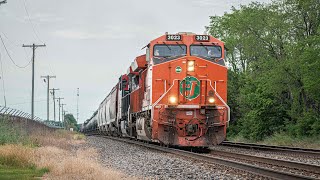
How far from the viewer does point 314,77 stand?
26.5 meters

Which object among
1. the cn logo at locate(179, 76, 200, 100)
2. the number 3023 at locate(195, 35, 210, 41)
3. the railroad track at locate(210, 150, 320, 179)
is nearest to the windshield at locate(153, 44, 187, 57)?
the number 3023 at locate(195, 35, 210, 41)

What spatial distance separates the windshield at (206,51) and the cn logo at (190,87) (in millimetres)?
1211

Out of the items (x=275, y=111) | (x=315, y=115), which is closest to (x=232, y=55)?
(x=275, y=111)

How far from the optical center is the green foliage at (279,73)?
2823cm

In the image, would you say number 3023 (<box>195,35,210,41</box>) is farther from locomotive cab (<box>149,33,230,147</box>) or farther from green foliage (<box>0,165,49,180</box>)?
green foliage (<box>0,165,49,180</box>)

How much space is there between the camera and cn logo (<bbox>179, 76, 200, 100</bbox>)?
18.6 meters

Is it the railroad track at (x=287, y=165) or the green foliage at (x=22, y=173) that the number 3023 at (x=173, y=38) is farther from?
the green foliage at (x=22, y=173)

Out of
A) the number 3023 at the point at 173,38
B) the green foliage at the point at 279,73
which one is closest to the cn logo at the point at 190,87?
the number 3023 at the point at 173,38

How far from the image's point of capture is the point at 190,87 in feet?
61.1

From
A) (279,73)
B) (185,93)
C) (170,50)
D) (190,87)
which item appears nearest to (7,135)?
(185,93)

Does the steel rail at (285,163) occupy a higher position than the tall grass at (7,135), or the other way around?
the tall grass at (7,135)

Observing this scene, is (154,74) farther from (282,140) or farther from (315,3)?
(315,3)

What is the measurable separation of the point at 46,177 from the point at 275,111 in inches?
1000

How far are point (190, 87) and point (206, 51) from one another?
177cm
